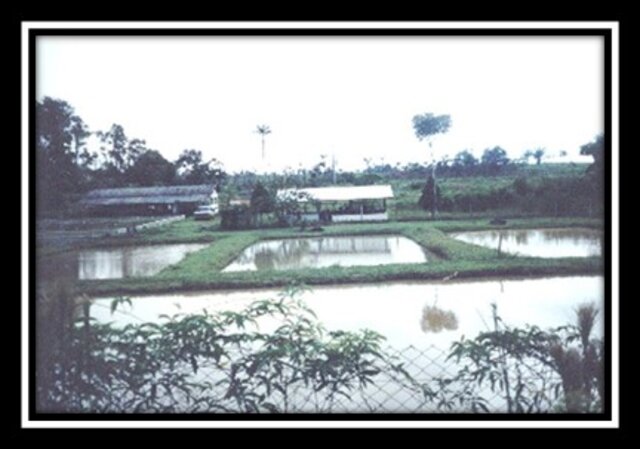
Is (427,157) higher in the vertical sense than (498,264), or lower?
higher

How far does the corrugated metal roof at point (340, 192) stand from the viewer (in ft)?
8.54

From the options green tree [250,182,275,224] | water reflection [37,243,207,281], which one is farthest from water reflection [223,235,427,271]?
water reflection [37,243,207,281]

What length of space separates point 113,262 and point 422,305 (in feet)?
4.33

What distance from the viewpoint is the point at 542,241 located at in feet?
8.44

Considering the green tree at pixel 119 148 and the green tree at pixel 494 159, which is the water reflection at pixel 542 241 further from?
the green tree at pixel 119 148

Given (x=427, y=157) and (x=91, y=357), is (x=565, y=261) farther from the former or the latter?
(x=91, y=357)

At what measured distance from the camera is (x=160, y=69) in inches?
98.5

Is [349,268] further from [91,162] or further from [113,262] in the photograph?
[91,162]

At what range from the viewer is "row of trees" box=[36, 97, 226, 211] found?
2.46 meters
